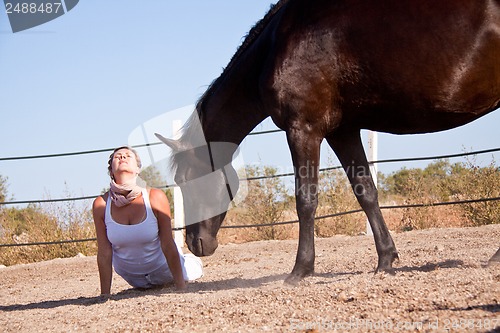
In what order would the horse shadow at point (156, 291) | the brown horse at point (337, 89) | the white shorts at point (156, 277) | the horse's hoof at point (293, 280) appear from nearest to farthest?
the brown horse at point (337, 89)
the horse's hoof at point (293, 280)
the horse shadow at point (156, 291)
the white shorts at point (156, 277)

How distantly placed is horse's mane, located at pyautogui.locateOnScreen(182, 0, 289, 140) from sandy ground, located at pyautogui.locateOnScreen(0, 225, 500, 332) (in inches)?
57.8

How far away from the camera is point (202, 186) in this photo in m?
5.16

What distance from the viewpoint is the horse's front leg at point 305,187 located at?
4.40 metres

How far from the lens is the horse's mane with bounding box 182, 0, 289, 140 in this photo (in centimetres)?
505

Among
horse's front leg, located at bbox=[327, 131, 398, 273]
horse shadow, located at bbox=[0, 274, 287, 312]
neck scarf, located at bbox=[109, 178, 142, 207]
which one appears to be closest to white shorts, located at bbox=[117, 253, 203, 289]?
horse shadow, located at bbox=[0, 274, 287, 312]

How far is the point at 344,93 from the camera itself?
4.41 metres

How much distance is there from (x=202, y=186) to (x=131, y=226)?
782mm

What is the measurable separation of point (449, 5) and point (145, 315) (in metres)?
2.88

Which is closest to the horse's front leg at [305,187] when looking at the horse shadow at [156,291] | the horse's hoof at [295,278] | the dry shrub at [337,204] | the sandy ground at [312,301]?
the horse's hoof at [295,278]

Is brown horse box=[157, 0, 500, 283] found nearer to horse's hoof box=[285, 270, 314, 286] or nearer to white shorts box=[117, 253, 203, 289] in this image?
horse's hoof box=[285, 270, 314, 286]

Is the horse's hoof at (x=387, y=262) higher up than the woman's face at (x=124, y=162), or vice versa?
the woman's face at (x=124, y=162)

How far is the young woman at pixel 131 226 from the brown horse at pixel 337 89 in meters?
0.38

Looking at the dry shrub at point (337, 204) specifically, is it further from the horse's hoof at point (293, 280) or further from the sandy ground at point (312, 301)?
the horse's hoof at point (293, 280)
